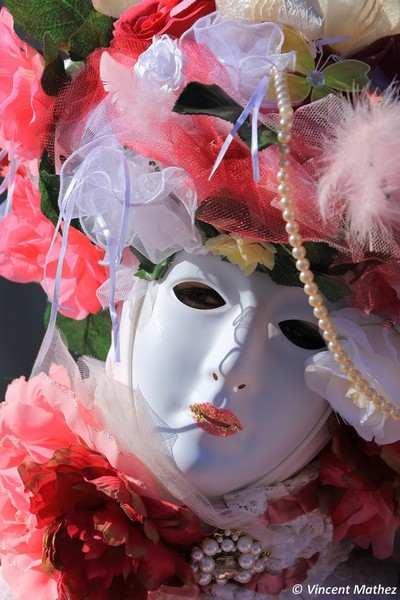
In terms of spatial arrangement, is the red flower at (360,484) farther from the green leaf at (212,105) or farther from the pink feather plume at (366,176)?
the green leaf at (212,105)

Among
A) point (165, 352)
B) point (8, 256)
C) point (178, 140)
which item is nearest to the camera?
point (178, 140)

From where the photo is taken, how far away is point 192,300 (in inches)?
44.9

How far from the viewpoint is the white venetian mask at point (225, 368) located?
1.10 meters

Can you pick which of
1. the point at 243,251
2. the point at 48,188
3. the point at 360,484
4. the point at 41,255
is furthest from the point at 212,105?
the point at 360,484

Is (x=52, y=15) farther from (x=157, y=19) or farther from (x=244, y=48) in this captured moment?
(x=244, y=48)

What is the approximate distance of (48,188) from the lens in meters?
1.14

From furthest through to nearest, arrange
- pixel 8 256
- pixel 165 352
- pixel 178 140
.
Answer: pixel 8 256 < pixel 165 352 < pixel 178 140

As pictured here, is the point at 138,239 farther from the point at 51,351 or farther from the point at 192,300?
the point at 51,351

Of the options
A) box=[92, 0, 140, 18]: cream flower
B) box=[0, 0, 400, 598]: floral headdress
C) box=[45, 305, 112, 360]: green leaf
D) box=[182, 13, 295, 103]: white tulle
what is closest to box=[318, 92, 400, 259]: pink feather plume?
box=[0, 0, 400, 598]: floral headdress

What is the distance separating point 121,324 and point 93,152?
30 centimetres

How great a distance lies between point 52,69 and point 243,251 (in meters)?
0.35

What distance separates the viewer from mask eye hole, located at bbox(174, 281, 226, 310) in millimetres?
1129

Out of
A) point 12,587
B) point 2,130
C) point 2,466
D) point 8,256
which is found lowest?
point 12,587

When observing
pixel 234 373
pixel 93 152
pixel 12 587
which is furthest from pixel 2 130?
pixel 12 587
